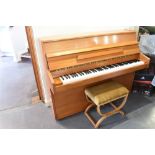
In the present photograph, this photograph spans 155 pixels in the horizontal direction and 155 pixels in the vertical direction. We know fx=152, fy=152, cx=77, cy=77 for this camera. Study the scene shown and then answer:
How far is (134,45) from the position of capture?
2012 millimetres

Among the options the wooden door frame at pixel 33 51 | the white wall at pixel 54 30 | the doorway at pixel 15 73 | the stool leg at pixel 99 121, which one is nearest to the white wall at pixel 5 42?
the doorway at pixel 15 73

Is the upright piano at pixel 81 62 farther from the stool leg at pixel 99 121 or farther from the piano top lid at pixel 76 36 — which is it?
the stool leg at pixel 99 121

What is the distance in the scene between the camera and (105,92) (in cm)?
178

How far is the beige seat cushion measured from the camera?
67.4 inches

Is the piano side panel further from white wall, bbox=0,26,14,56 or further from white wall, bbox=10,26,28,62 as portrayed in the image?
white wall, bbox=0,26,14,56

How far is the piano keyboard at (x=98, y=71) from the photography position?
1.59 meters

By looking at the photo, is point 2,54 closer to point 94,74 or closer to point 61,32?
point 61,32

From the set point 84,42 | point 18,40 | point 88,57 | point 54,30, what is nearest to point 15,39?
point 18,40

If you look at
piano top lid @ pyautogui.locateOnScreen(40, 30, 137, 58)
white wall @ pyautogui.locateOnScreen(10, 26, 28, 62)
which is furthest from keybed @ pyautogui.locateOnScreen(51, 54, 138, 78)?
white wall @ pyautogui.locateOnScreen(10, 26, 28, 62)

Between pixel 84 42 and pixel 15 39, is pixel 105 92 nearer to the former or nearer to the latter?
pixel 84 42

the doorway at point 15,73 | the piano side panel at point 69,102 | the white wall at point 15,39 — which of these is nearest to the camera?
the piano side panel at point 69,102

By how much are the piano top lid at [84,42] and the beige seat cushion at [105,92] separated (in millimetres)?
469

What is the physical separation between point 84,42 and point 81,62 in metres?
0.26

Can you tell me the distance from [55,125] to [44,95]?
1.65ft
